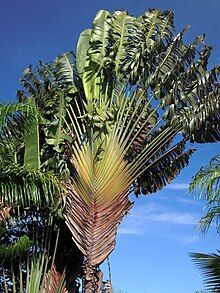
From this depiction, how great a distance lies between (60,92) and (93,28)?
2.02 meters

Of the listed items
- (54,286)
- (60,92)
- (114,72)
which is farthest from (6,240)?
(114,72)

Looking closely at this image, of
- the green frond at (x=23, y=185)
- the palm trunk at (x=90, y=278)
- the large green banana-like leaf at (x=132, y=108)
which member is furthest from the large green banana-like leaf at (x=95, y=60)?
the palm trunk at (x=90, y=278)

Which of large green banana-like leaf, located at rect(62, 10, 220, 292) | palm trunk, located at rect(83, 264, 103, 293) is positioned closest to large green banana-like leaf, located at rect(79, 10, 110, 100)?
large green banana-like leaf, located at rect(62, 10, 220, 292)

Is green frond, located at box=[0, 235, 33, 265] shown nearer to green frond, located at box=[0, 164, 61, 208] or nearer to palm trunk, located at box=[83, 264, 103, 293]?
green frond, located at box=[0, 164, 61, 208]

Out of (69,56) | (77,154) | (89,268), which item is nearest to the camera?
(89,268)

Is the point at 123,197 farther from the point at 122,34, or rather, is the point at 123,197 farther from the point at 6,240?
the point at 122,34

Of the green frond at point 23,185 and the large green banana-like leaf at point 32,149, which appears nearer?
the green frond at point 23,185

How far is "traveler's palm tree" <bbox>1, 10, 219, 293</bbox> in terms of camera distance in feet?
39.2

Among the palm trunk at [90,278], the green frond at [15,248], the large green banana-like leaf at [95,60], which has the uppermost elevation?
the large green banana-like leaf at [95,60]

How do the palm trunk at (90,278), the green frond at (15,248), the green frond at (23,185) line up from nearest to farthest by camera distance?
the green frond at (23,185) < the green frond at (15,248) < the palm trunk at (90,278)

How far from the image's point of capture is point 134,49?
13.6 m

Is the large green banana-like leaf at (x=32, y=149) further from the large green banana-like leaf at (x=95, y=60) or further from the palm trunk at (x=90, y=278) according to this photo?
the palm trunk at (x=90, y=278)

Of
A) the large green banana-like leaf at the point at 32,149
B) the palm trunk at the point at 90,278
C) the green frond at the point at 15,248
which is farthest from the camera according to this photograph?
the large green banana-like leaf at the point at 32,149

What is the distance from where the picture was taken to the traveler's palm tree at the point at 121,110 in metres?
11.9
